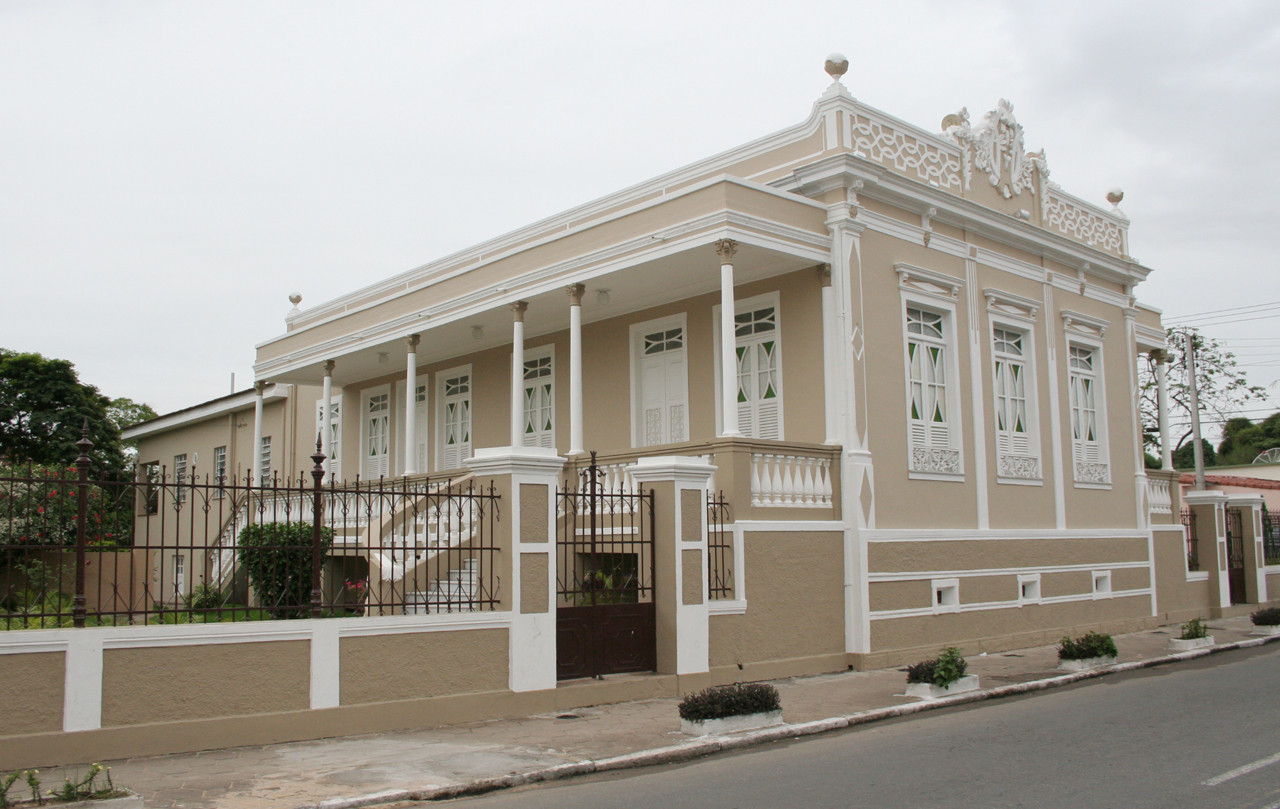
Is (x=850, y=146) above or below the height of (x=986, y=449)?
above

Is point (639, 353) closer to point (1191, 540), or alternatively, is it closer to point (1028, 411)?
point (1028, 411)

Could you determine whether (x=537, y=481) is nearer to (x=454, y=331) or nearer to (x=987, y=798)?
(x=987, y=798)

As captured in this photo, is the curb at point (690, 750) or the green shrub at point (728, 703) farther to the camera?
the green shrub at point (728, 703)

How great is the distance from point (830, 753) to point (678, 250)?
7.24 meters

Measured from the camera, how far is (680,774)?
7648 mm

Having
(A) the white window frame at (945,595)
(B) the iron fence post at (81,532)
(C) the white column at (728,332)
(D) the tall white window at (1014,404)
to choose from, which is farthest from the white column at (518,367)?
(B) the iron fence post at (81,532)

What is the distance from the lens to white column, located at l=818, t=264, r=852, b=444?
549 inches

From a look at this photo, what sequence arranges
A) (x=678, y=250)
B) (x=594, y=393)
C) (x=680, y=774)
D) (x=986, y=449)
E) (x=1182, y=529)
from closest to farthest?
(x=680, y=774) < (x=678, y=250) < (x=986, y=449) < (x=594, y=393) < (x=1182, y=529)

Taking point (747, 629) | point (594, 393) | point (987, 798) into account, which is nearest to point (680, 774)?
point (987, 798)

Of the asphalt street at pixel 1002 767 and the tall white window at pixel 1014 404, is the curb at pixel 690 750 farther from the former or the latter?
the tall white window at pixel 1014 404

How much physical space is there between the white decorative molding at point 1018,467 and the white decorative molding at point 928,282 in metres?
2.68

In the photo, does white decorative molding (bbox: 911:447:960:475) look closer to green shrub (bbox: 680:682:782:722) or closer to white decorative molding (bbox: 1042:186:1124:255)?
white decorative molding (bbox: 1042:186:1124:255)

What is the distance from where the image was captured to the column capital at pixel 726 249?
13109 mm

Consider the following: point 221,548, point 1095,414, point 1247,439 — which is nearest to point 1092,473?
point 1095,414
